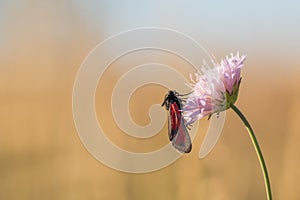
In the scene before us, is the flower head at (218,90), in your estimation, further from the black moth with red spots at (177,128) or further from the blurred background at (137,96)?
the blurred background at (137,96)

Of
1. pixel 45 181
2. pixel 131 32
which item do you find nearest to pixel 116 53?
pixel 131 32

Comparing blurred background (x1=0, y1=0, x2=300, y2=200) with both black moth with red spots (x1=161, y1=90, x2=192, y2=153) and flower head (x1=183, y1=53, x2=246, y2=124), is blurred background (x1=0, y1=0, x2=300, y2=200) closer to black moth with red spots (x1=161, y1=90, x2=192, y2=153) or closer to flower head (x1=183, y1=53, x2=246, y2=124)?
black moth with red spots (x1=161, y1=90, x2=192, y2=153)

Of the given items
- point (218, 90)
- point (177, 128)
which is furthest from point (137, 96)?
point (218, 90)

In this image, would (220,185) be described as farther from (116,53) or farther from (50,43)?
(50,43)

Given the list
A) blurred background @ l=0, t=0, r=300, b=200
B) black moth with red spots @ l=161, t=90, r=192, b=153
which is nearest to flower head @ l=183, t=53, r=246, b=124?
black moth with red spots @ l=161, t=90, r=192, b=153

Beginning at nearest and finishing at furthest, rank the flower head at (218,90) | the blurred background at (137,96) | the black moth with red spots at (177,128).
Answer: the flower head at (218,90) → the black moth with red spots at (177,128) → the blurred background at (137,96)

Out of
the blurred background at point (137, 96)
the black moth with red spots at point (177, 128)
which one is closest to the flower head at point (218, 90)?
the black moth with red spots at point (177, 128)
